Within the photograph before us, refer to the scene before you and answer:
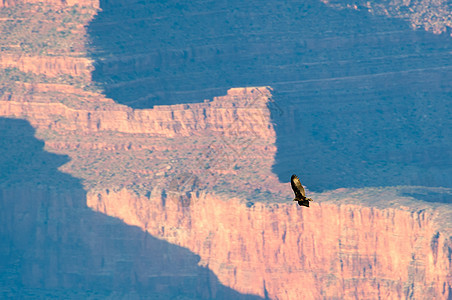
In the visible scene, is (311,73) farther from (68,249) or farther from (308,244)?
(68,249)

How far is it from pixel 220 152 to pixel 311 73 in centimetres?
1843

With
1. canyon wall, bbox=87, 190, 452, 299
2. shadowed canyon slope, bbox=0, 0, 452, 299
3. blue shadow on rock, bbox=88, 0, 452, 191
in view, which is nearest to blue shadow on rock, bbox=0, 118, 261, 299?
shadowed canyon slope, bbox=0, 0, 452, 299

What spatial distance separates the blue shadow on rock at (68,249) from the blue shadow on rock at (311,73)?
877 centimetres

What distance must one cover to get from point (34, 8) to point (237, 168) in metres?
26.2

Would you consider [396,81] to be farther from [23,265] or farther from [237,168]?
[23,265]

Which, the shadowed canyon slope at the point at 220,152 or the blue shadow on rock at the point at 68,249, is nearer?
the shadowed canyon slope at the point at 220,152

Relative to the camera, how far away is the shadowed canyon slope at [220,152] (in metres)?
138


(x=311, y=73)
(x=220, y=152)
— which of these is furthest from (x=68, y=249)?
(x=311, y=73)

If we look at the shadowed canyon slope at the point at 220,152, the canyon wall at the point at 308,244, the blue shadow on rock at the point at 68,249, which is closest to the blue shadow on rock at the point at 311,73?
the shadowed canyon slope at the point at 220,152

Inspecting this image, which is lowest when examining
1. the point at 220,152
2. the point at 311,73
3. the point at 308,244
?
the point at 308,244

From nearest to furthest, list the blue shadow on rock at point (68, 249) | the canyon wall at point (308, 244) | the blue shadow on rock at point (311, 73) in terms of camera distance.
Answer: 1. the canyon wall at point (308, 244)
2. the blue shadow on rock at point (68, 249)
3. the blue shadow on rock at point (311, 73)

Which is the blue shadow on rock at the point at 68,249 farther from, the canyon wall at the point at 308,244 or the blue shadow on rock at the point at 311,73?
the blue shadow on rock at the point at 311,73

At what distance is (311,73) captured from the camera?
160500 millimetres

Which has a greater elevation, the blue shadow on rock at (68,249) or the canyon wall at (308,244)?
the canyon wall at (308,244)
